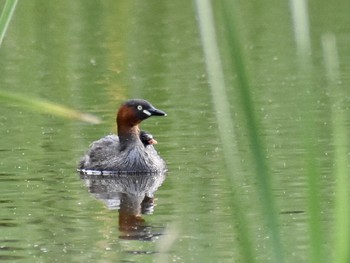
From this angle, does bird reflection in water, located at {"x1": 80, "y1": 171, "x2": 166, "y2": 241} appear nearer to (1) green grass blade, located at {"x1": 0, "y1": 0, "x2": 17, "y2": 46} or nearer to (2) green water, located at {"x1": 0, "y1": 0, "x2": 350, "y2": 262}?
(2) green water, located at {"x1": 0, "y1": 0, "x2": 350, "y2": 262}

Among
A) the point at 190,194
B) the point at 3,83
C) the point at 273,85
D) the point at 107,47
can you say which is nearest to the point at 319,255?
the point at 190,194

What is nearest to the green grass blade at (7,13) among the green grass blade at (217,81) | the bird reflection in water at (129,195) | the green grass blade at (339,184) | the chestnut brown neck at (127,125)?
the green grass blade at (217,81)

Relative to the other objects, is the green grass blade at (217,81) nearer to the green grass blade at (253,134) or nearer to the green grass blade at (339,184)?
the green grass blade at (253,134)

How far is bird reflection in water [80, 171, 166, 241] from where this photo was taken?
8.89 metres

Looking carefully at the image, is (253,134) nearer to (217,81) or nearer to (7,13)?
(217,81)

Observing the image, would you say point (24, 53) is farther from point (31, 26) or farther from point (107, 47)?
point (31, 26)

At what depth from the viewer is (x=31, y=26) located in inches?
1056

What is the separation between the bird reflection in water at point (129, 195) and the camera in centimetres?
889

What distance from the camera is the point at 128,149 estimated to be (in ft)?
41.8

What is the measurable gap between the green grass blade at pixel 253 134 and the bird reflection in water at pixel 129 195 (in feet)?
18.3

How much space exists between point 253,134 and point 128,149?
32.5 ft

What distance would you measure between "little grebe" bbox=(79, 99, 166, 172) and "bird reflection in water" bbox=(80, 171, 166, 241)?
90 mm

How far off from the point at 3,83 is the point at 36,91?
1.12 m

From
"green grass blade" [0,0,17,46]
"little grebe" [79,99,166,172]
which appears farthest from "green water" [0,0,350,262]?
"green grass blade" [0,0,17,46]
